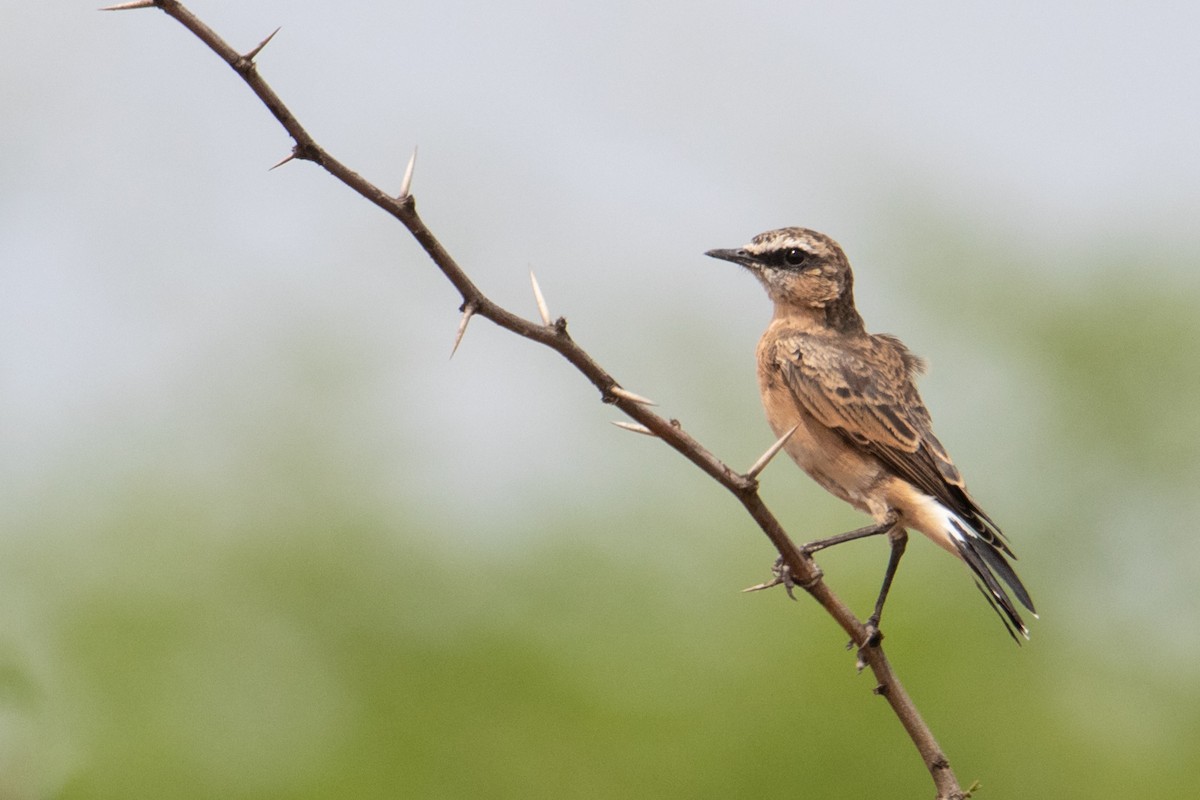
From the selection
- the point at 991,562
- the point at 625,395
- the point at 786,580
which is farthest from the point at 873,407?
the point at 625,395

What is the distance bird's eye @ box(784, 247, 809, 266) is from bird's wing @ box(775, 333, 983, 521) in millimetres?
450

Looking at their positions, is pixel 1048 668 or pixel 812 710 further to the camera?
pixel 1048 668

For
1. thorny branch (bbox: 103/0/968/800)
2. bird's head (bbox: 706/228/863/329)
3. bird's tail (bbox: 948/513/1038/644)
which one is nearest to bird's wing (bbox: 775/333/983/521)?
bird's tail (bbox: 948/513/1038/644)

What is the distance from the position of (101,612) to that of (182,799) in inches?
67.4

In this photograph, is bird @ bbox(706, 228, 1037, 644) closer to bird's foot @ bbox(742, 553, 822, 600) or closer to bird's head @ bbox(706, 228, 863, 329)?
bird's head @ bbox(706, 228, 863, 329)

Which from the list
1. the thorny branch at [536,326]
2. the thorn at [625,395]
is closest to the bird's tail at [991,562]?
the thorny branch at [536,326]

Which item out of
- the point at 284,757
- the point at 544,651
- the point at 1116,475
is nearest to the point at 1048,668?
the point at 1116,475

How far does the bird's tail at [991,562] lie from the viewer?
6.19m

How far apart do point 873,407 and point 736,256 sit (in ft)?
3.85

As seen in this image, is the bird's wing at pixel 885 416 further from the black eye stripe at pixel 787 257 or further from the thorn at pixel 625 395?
the thorn at pixel 625 395

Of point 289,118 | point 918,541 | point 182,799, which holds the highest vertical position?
point 289,118

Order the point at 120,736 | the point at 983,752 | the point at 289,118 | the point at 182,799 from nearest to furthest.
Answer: the point at 289,118
the point at 182,799
the point at 120,736
the point at 983,752

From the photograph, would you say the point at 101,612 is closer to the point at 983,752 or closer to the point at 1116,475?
the point at 983,752

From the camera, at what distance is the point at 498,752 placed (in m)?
10.3
